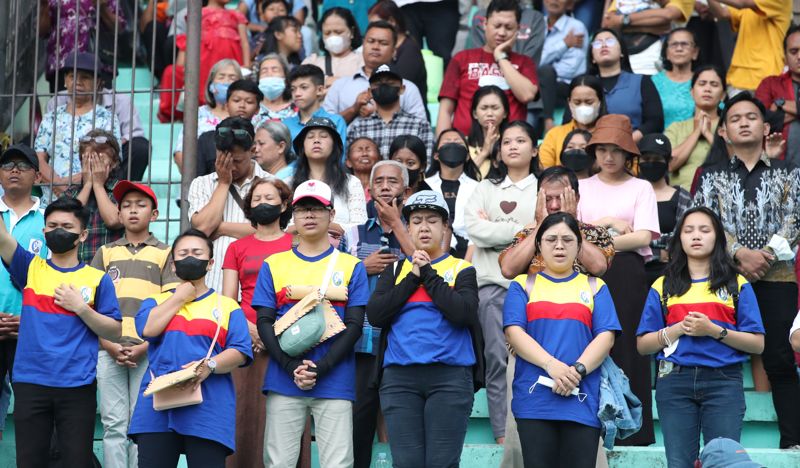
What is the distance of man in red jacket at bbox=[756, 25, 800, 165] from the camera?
30.9ft

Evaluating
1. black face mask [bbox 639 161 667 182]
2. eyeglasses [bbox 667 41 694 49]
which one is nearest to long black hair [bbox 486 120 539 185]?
black face mask [bbox 639 161 667 182]

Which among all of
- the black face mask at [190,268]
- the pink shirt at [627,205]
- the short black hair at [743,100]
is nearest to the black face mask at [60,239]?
the black face mask at [190,268]

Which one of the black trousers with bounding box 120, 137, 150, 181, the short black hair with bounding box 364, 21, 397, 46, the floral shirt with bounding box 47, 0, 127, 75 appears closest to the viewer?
the black trousers with bounding box 120, 137, 150, 181

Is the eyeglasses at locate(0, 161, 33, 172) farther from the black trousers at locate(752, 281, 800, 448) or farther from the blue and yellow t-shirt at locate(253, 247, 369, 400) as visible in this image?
the black trousers at locate(752, 281, 800, 448)

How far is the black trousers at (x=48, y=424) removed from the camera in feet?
23.0

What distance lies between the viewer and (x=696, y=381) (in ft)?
22.5

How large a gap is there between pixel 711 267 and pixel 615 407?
113 cm

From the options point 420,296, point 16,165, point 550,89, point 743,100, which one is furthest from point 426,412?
point 550,89

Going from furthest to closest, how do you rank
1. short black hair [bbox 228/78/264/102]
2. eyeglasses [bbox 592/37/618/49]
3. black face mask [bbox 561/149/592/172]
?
eyeglasses [bbox 592/37/618/49], short black hair [bbox 228/78/264/102], black face mask [bbox 561/149/592/172]

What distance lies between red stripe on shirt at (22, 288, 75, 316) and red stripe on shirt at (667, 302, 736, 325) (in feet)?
10.8

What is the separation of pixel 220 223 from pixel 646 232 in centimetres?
259

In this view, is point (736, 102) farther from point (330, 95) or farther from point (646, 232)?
point (330, 95)

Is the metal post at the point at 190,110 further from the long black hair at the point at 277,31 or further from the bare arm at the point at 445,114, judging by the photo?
the long black hair at the point at 277,31

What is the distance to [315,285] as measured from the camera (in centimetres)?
696
